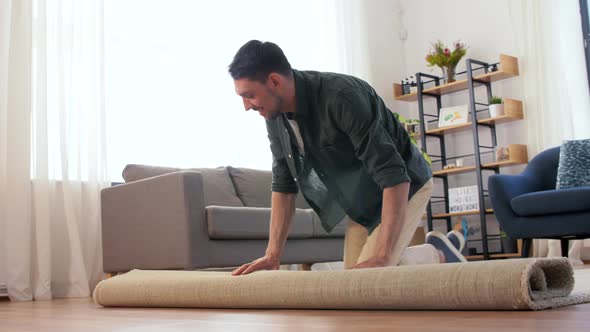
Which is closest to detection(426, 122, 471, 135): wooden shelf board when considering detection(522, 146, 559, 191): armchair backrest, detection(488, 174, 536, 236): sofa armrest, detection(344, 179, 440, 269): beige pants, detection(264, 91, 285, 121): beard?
detection(522, 146, 559, 191): armchair backrest

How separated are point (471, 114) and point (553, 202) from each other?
1.98 m

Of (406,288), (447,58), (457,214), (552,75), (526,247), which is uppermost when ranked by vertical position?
(447,58)

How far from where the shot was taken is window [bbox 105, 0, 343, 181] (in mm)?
5145

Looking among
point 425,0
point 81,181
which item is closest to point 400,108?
point 425,0

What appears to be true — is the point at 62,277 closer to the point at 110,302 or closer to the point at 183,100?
the point at 183,100

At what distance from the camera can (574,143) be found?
15.8 ft

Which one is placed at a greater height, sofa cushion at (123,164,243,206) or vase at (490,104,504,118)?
vase at (490,104,504,118)

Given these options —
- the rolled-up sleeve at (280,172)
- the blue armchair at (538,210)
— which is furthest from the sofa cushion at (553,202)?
the rolled-up sleeve at (280,172)

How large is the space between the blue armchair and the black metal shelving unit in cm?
112

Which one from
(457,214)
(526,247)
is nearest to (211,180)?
(526,247)

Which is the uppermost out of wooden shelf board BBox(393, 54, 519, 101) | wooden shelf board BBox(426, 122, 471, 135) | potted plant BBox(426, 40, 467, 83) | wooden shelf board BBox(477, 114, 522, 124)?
potted plant BBox(426, 40, 467, 83)

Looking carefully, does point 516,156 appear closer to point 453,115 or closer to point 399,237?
point 453,115

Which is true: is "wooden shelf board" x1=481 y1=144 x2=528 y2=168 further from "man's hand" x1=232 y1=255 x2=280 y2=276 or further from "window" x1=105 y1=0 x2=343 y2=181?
"man's hand" x1=232 y1=255 x2=280 y2=276

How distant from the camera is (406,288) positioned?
4.98 feet
